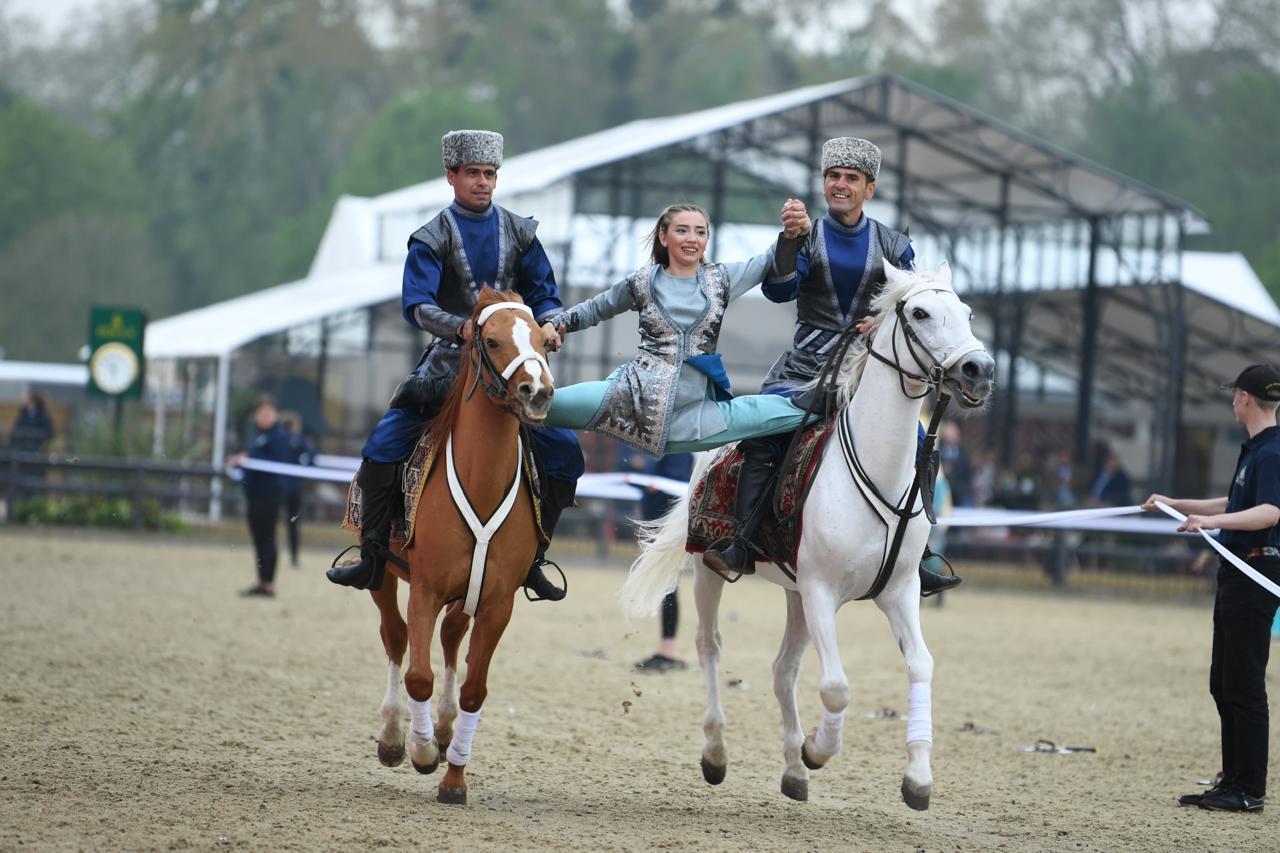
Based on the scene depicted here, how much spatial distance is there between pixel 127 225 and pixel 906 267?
192 ft

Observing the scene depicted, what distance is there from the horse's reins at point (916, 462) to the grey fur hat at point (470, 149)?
6.73ft

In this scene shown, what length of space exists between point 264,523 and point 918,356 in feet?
38.4

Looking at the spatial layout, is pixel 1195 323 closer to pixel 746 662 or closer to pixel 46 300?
pixel 746 662

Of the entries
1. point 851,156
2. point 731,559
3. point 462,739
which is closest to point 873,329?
point 851,156

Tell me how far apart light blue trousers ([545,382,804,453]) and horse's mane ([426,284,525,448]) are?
43 centimetres

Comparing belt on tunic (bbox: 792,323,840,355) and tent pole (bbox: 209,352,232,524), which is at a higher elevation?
belt on tunic (bbox: 792,323,840,355)

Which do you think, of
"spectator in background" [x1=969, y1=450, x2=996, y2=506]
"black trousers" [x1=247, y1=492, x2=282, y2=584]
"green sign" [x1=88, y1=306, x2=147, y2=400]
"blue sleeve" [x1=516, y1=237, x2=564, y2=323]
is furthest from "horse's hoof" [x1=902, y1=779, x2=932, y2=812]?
"green sign" [x1=88, y1=306, x2=147, y2=400]

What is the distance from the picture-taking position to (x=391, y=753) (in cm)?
768

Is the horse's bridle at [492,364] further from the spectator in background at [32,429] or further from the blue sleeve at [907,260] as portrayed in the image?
the spectator in background at [32,429]

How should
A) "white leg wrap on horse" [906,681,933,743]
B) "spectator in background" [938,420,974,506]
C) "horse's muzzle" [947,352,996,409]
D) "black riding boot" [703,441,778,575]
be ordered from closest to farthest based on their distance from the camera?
"horse's muzzle" [947,352,996,409] → "white leg wrap on horse" [906,681,933,743] → "black riding boot" [703,441,778,575] → "spectator in background" [938,420,974,506]

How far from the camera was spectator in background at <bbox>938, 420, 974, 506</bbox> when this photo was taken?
2252cm

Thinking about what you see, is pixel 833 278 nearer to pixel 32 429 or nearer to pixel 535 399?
pixel 535 399

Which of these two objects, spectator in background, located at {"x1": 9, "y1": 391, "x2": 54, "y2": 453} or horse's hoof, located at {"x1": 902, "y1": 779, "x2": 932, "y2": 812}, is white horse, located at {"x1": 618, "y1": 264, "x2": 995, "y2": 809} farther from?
spectator in background, located at {"x1": 9, "y1": 391, "x2": 54, "y2": 453}

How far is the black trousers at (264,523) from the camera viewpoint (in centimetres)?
1725
